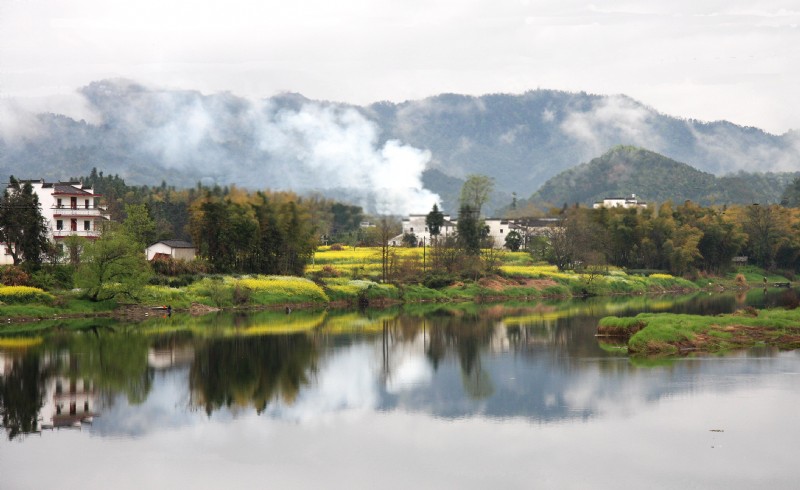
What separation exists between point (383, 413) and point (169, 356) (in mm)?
12422

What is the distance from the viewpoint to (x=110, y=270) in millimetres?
51719

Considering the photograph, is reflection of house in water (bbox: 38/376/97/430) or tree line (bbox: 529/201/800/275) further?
tree line (bbox: 529/201/800/275)

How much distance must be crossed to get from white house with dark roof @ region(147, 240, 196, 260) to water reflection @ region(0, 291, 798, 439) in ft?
66.3

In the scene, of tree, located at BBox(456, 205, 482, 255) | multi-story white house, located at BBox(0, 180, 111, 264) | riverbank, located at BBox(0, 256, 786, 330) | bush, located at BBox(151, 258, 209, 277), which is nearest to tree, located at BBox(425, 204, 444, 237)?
riverbank, located at BBox(0, 256, 786, 330)

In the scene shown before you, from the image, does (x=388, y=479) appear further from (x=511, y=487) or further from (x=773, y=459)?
(x=773, y=459)

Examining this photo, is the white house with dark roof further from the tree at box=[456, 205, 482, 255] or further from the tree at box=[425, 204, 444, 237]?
the tree at box=[425, 204, 444, 237]

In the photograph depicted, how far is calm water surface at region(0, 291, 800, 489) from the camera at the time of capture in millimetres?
20531

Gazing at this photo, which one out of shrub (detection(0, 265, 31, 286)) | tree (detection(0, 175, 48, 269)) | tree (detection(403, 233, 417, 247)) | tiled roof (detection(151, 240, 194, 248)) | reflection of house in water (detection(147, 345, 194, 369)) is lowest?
reflection of house in water (detection(147, 345, 194, 369))

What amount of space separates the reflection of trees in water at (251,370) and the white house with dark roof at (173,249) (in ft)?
90.9

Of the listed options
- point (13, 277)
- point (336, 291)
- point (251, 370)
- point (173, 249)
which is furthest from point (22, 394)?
point (173, 249)

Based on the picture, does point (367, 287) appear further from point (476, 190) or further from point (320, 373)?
point (476, 190)

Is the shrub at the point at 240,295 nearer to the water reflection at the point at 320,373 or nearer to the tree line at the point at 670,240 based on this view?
the water reflection at the point at 320,373

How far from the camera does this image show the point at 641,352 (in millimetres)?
36562

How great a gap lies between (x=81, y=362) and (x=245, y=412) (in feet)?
34.2
